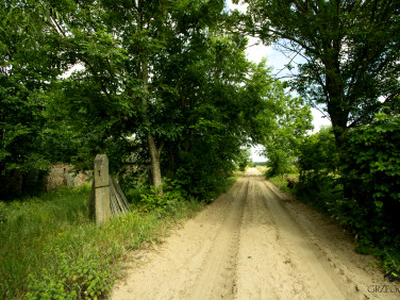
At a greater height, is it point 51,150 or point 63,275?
point 51,150

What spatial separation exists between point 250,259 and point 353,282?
5.41 feet

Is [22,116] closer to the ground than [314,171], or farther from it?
farther from it

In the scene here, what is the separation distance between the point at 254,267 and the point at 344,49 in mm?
7249

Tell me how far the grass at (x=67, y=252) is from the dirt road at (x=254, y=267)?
0.37 meters

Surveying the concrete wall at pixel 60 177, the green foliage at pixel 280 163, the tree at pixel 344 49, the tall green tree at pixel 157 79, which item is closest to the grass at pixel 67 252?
the tall green tree at pixel 157 79

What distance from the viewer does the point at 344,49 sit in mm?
6070

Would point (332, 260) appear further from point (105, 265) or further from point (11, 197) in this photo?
point (11, 197)

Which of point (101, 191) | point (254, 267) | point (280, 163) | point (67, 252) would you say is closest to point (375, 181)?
point (254, 267)

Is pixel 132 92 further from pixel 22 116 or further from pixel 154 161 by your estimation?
pixel 22 116

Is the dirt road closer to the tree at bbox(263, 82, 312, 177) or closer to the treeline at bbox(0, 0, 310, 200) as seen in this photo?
the treeline at bbox(0, 0, 310, 200)

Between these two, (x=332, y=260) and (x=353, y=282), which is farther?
(x=332, y=260)

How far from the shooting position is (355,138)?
3.97m

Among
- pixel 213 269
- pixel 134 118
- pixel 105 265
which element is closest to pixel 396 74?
pixel 213 269

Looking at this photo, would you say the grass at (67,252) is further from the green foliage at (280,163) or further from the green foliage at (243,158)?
→ the green foliage at (280,163)
